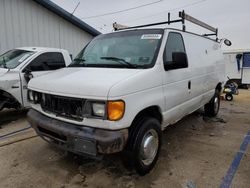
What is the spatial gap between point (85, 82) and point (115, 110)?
1.74 feet

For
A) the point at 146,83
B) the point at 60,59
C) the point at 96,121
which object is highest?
the point at 60,59

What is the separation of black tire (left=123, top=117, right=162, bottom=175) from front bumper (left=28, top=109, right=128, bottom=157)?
27 cm

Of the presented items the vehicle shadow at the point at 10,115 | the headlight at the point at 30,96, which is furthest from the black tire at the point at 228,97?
the headlight at the point at 30,96

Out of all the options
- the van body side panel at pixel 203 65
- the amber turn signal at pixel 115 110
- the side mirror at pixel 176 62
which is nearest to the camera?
the amber turn signal at pixel 115 110

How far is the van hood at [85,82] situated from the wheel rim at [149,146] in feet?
3.05

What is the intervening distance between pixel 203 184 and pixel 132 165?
39.4 inches

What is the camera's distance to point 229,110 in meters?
7.84

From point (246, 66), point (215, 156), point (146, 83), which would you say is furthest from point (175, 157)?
point (246, 66)

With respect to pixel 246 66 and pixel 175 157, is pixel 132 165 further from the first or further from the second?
pixel 246 66

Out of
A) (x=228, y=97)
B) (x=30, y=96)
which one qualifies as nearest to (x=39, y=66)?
(x=30, y=96)

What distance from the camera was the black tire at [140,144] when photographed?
2.91 meters

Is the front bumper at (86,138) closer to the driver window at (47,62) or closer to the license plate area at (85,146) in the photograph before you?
the license plate area at (85,146)

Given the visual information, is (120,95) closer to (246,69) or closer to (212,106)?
(212,106)

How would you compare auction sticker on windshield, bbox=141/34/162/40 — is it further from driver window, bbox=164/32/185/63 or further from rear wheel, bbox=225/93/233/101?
rear wheel, bbox=225/93/233/101
